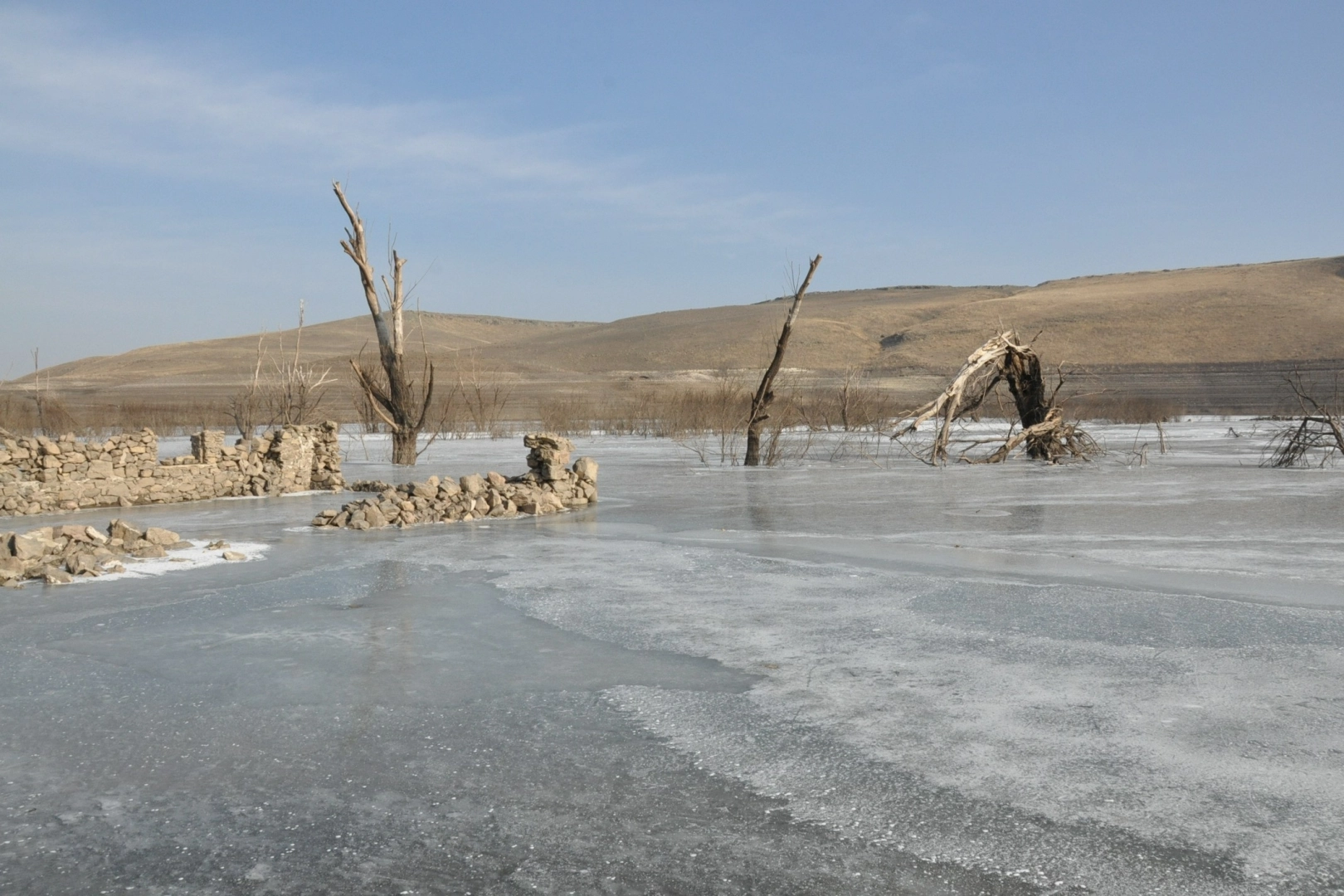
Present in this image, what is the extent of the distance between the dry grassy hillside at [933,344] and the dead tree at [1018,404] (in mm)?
35039

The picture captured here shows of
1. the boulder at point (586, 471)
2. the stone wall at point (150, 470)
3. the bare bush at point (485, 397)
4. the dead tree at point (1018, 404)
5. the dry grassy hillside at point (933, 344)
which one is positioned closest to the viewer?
the stone wall at point (150, 470)

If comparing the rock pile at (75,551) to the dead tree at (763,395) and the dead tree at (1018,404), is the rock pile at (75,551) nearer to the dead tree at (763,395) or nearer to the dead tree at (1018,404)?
the dead tree at (763,395)

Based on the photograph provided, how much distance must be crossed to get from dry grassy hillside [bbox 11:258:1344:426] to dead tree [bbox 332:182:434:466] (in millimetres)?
31447

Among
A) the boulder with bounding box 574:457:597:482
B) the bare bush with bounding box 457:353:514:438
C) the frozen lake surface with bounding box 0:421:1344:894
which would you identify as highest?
the bare bush with bounding box 457:353:514:438

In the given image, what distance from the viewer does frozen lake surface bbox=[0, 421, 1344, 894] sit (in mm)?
3682

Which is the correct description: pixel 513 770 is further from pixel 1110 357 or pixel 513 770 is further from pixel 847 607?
pixel 1110 357

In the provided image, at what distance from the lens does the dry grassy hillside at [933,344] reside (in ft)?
237

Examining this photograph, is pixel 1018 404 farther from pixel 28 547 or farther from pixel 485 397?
pixel 485 397

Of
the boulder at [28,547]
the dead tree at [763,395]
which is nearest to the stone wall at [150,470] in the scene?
the boulder at [28,547]

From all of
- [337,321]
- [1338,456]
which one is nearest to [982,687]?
[1338,456]

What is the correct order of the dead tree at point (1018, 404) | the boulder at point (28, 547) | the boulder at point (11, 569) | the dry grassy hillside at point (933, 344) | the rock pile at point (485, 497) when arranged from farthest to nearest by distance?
1. the dry grassy hillside at point (933, 344)
2. the dead tree at point (1018, 404)
3. the rock pile at point (485, 497)
4. the boulder at point (28, 547)
5. the boulder at point (11, 569)

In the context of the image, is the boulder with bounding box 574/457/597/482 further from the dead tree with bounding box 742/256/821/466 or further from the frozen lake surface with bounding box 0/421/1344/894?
the dead tree with bounding box 742/256/821/466

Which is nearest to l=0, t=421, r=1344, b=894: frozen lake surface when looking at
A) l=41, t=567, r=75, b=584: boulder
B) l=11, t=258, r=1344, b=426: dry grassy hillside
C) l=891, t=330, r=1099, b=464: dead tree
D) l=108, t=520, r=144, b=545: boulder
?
l=41, t=567, r=75, b=584: boulder

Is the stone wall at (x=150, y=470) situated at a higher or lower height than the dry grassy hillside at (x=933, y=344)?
lower
